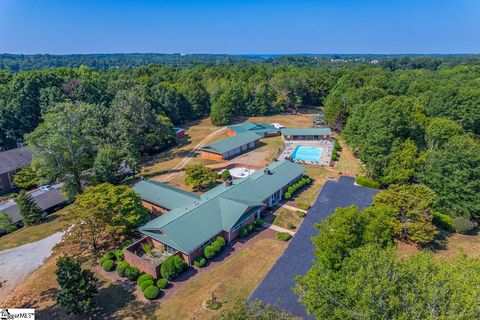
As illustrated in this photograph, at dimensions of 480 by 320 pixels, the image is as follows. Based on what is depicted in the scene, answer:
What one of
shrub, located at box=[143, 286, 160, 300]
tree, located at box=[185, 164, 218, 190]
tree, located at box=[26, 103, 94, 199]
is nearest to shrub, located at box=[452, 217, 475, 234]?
tree, located at box=[185, 164, 218, 190]

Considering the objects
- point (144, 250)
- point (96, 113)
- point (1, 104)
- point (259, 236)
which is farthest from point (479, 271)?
point (1, 104)

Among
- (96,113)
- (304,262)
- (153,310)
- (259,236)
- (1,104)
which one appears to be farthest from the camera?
(1,104)

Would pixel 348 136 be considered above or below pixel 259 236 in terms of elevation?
above

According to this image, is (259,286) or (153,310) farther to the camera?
(259,286)

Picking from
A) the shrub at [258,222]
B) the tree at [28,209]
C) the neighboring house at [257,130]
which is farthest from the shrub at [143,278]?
the neighboring house at [257,130]

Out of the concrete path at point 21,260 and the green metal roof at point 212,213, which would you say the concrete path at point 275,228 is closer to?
the green metal roof at point 212,213

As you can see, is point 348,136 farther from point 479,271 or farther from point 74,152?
point 74,152

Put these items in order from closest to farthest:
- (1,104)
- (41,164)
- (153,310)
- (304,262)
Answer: (153,310), (304,262), (41,164), (1,104)
